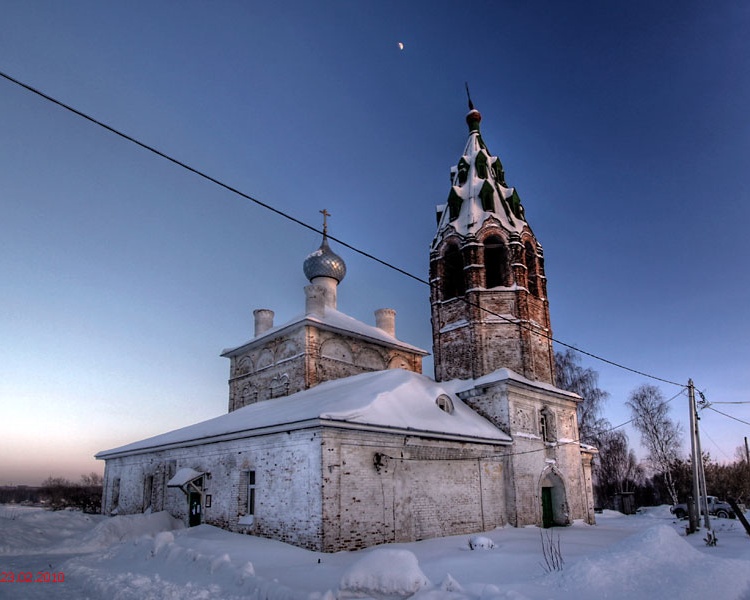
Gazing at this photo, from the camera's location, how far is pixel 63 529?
1684cm

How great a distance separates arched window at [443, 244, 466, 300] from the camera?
21188mm

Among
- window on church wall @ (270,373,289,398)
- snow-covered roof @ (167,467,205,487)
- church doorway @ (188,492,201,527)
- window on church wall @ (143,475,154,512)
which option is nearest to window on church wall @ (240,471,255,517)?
snow-covered roof @ (167,467,205,487)

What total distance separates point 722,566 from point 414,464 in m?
7.56

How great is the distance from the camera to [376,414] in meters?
13.6

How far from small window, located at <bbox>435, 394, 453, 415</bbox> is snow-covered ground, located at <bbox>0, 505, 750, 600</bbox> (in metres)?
3.86

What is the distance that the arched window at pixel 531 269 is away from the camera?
2127 cm

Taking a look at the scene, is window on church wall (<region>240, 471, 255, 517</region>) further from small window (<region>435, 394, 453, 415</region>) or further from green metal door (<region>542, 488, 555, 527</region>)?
green metal door (<region>542, 488, 555, 527</region>)

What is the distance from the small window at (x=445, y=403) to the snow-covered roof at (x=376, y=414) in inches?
5.2

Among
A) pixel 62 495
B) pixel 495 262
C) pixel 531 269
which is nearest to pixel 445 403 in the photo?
pixel 495 262

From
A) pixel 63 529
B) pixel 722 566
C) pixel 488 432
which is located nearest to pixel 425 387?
pixel 488 432

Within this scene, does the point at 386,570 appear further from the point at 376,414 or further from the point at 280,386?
the point at 280,386

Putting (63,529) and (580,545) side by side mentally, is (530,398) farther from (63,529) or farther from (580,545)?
(63,529)

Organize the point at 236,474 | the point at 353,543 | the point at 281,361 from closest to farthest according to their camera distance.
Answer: the point at 353,543 → the point at 236,474 → the point at 281,361

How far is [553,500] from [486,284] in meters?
8.28
